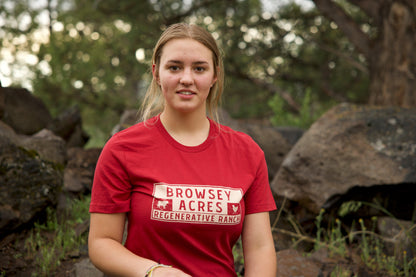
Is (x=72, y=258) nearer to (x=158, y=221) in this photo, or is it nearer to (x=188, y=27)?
(x=158, y=221)

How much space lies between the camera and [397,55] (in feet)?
23.0

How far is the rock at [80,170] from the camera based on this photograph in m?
4.76

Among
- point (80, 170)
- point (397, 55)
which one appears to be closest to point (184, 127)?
point (80, 170)

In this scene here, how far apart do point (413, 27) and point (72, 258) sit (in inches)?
254

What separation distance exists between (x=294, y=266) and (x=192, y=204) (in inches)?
68.9

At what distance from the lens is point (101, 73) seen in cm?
1007

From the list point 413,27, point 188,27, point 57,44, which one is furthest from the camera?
point 57,44

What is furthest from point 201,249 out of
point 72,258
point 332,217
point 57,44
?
point 57,44

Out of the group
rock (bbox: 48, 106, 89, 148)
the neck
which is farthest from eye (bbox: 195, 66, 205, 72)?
rock (bbox: 48, 106, 89, 148)

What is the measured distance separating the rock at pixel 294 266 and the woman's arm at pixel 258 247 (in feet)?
3.88

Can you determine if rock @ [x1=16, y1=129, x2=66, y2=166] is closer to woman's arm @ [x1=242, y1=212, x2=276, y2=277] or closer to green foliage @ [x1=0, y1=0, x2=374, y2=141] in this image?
woman's arm @ [x1=242, y1=212, x2=276, y2=277]

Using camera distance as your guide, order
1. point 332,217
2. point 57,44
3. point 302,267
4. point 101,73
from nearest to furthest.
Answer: point 302,267, point 332,217, point 57,44, point 101,73

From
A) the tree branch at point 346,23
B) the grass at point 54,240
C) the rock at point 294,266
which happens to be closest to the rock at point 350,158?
the rock at point 294,266

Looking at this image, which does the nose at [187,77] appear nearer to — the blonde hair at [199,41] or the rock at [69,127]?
the blonde hair at [199,41]
